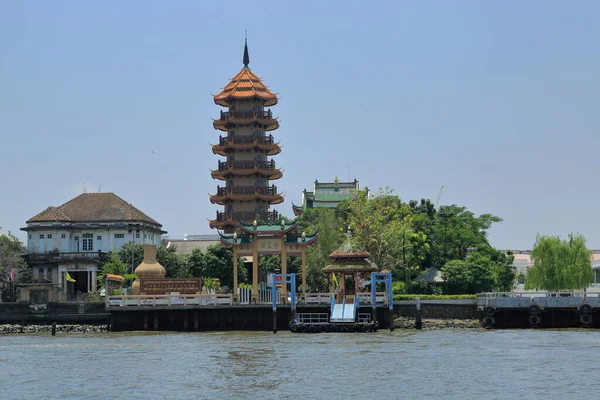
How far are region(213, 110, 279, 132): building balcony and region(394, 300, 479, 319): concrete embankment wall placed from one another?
42.6 m

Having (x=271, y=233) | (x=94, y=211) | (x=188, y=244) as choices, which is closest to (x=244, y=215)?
(x=188, y=244)

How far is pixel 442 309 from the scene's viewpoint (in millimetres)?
70188

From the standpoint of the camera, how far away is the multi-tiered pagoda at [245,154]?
107188 mm

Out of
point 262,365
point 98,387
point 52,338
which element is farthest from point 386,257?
point 98,387

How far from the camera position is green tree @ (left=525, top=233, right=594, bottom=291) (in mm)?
83688

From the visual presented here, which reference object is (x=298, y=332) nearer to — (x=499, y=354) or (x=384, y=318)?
(x=384, y=318)

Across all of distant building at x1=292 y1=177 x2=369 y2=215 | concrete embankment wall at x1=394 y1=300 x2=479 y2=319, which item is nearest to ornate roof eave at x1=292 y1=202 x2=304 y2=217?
distant building at x1=292 y1=177 x2=369 y2=215

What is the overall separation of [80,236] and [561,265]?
48.6 metres

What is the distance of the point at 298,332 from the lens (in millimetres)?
63406

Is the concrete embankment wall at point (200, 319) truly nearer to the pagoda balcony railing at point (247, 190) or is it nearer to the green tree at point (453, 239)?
the green tree at point (453, 239)

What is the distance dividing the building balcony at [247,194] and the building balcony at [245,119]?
6.80 m

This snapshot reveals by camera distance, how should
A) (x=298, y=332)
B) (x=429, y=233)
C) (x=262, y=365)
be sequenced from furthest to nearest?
(x=429, y=233), (x=298, y=332), (x=262, y=365)

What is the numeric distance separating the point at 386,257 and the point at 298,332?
65.6 ft

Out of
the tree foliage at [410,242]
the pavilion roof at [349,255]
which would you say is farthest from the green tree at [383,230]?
the pavilion roof at [349,255]
